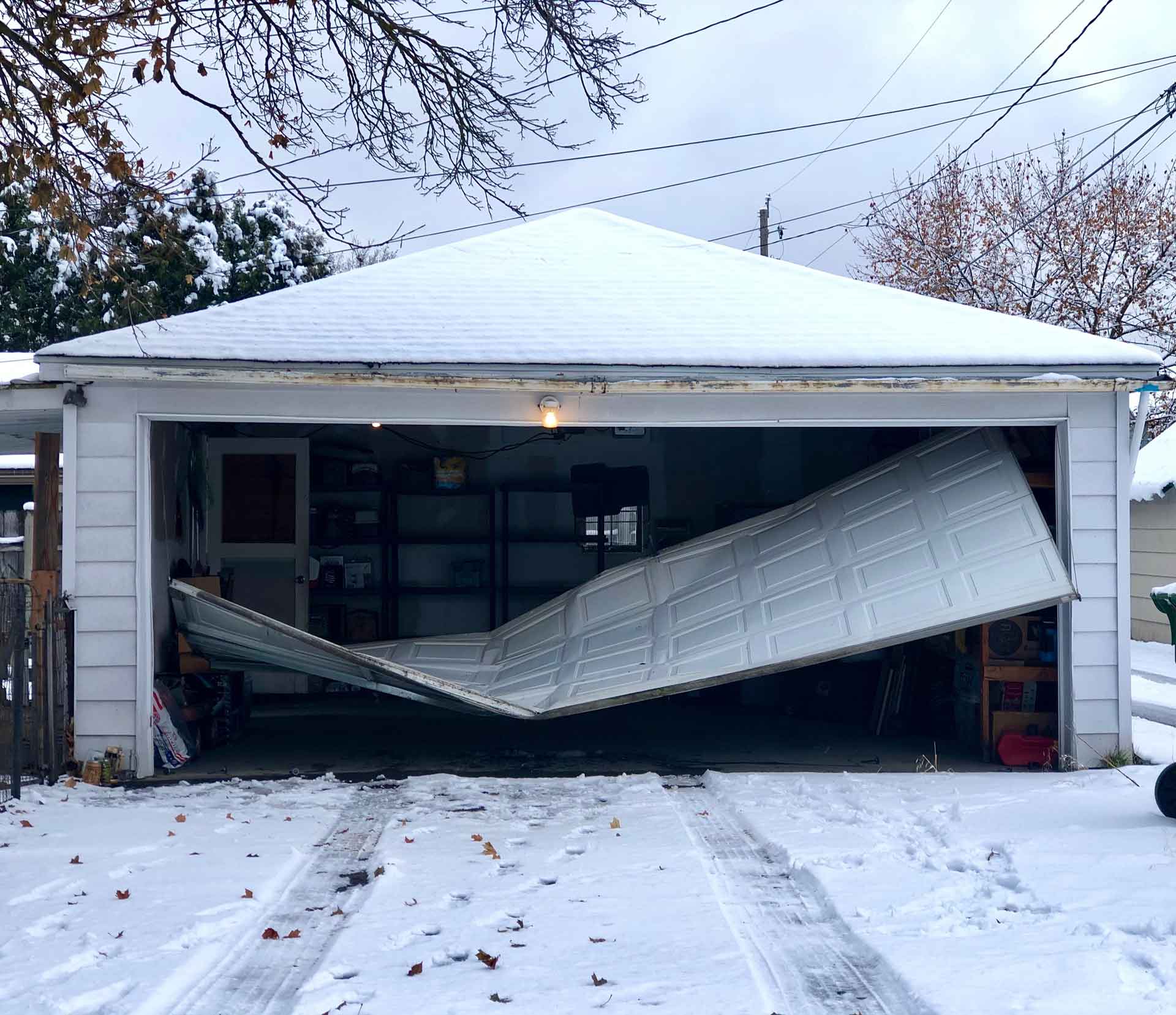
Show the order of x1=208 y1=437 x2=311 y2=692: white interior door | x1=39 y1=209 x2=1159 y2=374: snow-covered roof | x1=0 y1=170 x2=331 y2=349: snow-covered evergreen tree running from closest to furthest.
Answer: x1=39 y1=209 x2=1159 y2=374: snow-covered roof
x1=208 y1=437 x2=311 y2=692: white interior door
x1=0 y1=170 x2=331 y2=349: snow-covered evergreen tree

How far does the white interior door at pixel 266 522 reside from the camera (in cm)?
1083

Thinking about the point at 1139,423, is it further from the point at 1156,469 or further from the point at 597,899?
the point at 1156,469

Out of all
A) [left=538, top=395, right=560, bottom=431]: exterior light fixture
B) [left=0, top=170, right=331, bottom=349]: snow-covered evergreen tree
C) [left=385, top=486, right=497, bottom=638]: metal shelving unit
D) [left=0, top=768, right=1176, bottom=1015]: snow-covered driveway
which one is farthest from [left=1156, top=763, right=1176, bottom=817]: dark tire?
[left=0, top=170, right=331, bottom=349]: snow-covered evergreen tree

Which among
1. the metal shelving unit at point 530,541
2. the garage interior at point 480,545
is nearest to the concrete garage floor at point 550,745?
the garage interior at point 480,545

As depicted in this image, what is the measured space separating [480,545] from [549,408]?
444cm

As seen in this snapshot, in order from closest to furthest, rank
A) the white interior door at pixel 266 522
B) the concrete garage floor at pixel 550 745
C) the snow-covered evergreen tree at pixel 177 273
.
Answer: the concrete garage floor at pixel 550 745 < the white interior door at pixel 266 522 < the snow-covered evergreen tree at pixel 177 273

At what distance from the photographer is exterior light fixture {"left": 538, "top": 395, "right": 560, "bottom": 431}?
23.8ft

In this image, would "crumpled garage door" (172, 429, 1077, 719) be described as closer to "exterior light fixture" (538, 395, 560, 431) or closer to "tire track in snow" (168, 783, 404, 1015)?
"tire track in snow" (168, 783, 404, 1015)

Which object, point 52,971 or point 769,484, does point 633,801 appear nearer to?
point 52,971

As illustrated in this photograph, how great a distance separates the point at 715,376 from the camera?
718 centimetres

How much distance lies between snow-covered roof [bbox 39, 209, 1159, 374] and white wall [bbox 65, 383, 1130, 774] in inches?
10.8

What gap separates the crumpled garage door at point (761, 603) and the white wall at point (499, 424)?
1.54 ft

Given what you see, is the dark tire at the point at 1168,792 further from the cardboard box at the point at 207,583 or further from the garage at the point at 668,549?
the cardboard box at the point at 207,583

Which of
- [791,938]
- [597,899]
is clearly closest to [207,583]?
[597,899]
